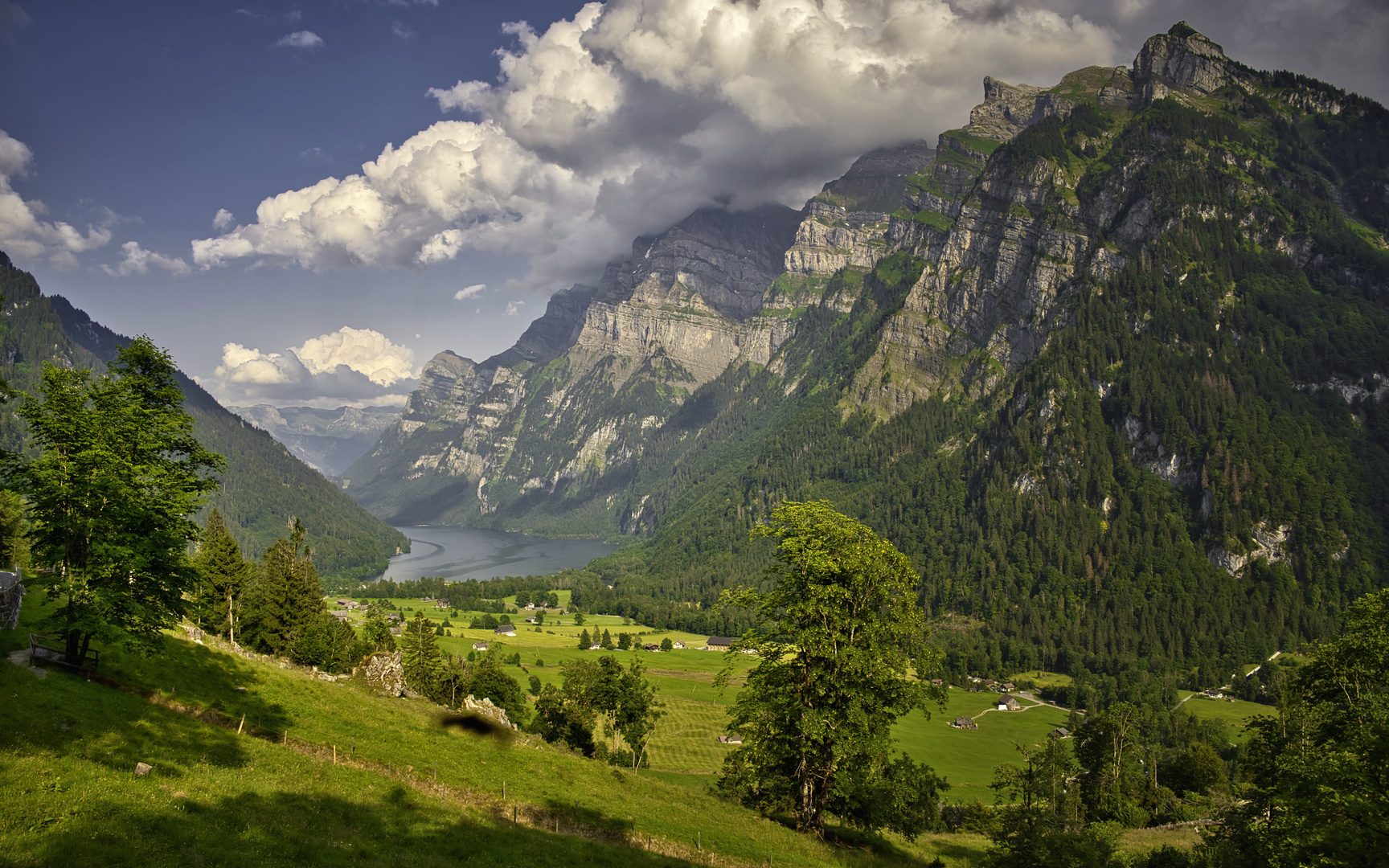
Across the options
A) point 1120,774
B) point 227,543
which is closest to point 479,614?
point 227,543

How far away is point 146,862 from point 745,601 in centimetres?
2163

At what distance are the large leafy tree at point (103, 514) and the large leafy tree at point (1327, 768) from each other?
40.9 metres

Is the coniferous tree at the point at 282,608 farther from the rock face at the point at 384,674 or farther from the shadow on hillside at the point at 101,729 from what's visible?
the shadow on hillside at the point at 101,729

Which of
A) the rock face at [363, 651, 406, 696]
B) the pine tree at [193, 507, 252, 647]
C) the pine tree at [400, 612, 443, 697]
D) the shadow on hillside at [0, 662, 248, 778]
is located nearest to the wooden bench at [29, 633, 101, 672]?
the shadow on hillside at [0, 662, 248, 778]

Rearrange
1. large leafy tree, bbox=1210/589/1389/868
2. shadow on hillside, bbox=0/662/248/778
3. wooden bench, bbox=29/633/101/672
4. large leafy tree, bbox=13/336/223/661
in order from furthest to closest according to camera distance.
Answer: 1. wooden bench, bbox=29/633/101/672
2. large leafy tree, bbox=13/336/223/661
3. large leafy tree, bbox=1210/589/1389/868
4. shadow on hillside, bbox=0/662/248/778

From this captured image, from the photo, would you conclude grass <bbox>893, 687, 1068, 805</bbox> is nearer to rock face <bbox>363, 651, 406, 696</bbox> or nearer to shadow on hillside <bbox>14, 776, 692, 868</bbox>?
rock face <bbox>363, 651, 406, 696</bbox>

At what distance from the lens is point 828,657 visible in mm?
28156

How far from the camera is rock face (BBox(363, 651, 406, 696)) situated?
1858 inches

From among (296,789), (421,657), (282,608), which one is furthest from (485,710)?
(296,789)

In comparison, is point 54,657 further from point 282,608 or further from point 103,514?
point 282,608

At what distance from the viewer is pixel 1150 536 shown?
194750mm

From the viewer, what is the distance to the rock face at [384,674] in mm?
47188

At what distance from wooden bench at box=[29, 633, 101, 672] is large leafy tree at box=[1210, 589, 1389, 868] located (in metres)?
43.2

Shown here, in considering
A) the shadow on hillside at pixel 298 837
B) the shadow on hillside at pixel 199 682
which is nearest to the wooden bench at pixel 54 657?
the shadow on hillside at pixel 199 682
